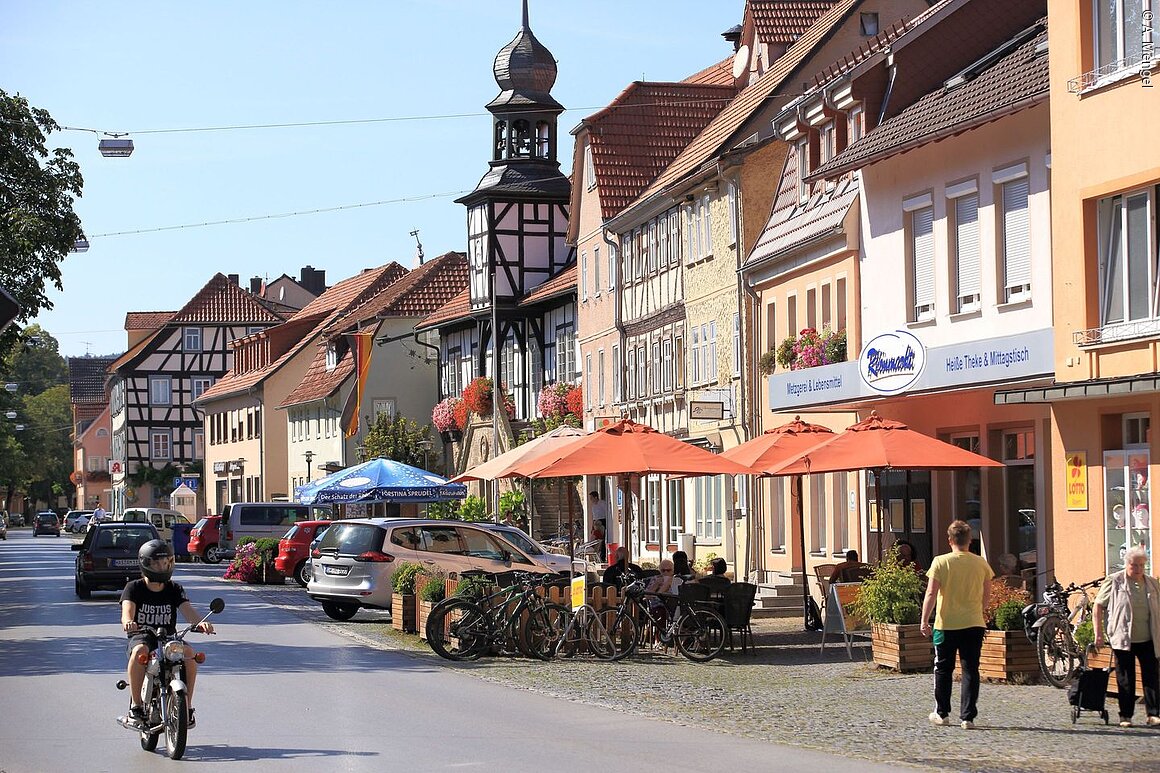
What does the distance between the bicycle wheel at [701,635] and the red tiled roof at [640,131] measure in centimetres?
2661

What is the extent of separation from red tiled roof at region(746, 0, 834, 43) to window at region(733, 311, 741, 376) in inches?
373

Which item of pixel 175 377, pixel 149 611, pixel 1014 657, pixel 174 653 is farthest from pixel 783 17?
pixel 175 377

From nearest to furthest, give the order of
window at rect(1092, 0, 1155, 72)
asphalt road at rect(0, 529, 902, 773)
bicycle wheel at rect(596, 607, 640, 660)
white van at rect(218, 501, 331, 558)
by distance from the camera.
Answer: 1. asphalt road at rect(0, 529, 902, 773)
2. window at rect(1092, 0, 1155, 72)
3. bicycle wheel at rect(596, 607, 640, 660)
4. white van at rect(218, 501, 331, 558)

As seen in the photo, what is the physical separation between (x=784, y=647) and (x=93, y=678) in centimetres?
891

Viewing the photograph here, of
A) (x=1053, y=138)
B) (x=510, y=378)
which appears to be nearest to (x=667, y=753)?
(x=1053, y=138)

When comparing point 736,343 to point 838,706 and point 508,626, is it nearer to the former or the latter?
point 508,626

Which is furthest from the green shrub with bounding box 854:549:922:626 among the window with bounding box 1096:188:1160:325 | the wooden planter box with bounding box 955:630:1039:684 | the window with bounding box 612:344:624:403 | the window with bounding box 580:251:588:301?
the window with bounding box 580:251:588:301

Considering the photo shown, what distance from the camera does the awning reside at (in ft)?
58.7

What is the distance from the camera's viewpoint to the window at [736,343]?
36344 mm

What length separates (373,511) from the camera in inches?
2464

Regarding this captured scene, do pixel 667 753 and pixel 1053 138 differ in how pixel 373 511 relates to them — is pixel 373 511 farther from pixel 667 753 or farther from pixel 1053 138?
pixel 667 753

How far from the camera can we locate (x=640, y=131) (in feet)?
158

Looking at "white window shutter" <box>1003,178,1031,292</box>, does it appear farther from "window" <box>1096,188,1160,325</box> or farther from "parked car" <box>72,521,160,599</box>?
"parked car" <box>72,521,160,599</box>

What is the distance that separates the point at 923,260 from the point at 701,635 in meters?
7.20
